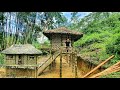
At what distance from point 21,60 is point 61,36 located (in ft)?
4.17

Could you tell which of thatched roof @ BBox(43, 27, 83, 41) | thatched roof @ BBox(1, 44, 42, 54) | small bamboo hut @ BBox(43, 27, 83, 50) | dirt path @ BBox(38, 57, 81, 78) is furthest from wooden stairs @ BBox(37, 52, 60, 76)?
thatched roof @ BBox(43, 27, 83, 41)

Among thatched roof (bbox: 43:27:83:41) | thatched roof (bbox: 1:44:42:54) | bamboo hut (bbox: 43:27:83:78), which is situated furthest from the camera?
bamboo hut (bbox: 43:27:83:78)

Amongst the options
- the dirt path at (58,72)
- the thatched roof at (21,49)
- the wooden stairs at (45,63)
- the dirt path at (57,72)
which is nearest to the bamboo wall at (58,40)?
the wooden stairs at (45,63)

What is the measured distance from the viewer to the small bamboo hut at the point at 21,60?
258 inches

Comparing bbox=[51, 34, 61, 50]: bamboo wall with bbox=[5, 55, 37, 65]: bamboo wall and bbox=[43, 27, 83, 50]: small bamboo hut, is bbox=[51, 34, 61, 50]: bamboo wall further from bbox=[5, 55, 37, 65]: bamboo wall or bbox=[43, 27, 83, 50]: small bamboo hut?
bbox=[5, 55, 37, 65]: bamboo wall

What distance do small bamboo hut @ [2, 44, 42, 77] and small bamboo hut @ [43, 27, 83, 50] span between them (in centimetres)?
58

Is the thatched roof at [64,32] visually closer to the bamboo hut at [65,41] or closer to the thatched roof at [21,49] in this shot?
the bamboo hut at [65,41]

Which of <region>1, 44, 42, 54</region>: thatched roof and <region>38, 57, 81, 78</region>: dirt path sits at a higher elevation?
<region>1, 44, 42, 54</region>: thatched roof

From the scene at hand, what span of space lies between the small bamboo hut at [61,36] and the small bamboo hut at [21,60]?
1.91ft

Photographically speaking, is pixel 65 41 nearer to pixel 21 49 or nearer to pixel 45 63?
pixel 45 63

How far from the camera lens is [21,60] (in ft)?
22.1

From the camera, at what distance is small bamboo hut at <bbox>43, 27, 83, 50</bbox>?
6727 millimetres
